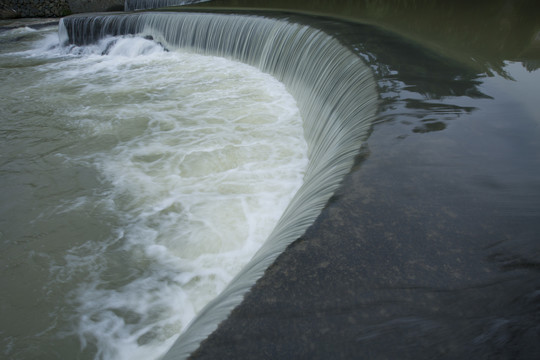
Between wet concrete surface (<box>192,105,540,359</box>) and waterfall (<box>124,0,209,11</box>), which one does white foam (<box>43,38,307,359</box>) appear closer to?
wet concrete surface (<box>192,105,540,359</box>)

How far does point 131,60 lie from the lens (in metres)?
10.8

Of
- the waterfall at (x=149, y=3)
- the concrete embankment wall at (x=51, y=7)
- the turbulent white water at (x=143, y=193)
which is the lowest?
the turbulent white water at (x=143, y=193)

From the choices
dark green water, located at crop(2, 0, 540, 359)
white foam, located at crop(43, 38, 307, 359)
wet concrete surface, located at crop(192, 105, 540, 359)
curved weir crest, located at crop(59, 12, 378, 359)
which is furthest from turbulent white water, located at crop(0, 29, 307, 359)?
wet concrete surface, located at crop(192, 105, 540, 359)

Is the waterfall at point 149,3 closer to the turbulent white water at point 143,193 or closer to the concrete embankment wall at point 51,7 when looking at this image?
the concrete embankment wall at point 51,7

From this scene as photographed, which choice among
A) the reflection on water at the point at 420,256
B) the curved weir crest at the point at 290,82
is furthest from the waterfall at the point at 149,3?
the reflection on water at the point at 420,256

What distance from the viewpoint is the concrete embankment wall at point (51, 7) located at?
17578mm

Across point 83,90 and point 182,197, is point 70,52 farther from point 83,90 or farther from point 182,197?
point 182,197

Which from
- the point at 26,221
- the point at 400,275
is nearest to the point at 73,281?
the point at 26,221

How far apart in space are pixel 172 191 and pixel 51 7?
18760mm

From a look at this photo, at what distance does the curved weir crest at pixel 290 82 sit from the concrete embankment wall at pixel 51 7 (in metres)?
4.86

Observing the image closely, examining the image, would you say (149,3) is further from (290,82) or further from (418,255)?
(418,255)

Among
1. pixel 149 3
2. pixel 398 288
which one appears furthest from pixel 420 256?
pixel 149 3

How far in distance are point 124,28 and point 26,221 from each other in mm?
10468

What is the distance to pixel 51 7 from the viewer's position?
1809 centimetres
